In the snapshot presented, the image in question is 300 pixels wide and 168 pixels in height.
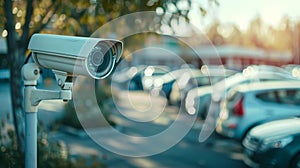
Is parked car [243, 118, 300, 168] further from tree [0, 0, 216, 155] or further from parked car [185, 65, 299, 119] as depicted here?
parked car [185, 65, 299, 119]

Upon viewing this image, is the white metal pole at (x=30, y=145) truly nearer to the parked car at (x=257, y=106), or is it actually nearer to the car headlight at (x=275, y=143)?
the car headlight at (x=275, y=143)

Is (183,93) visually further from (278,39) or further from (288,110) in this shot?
(278,39)

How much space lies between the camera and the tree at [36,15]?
4129mm

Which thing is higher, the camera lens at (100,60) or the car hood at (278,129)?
the camera lens at (100,60)

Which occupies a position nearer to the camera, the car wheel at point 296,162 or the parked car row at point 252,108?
the car wheel at point 296,162

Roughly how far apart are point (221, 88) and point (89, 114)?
3580 mm

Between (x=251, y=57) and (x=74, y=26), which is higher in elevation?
(x=74, y=26)

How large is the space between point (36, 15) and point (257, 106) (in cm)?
468

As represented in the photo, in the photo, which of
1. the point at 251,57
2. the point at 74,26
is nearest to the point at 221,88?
the point at 74,26

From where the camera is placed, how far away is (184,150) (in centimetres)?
754

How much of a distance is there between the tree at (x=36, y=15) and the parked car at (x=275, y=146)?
2.00m

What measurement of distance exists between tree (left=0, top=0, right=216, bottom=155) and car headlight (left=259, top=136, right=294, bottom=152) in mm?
1986

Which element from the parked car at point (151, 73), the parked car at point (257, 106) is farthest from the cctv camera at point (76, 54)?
the parked car at point (257, 106)

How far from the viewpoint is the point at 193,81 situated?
1306cm
